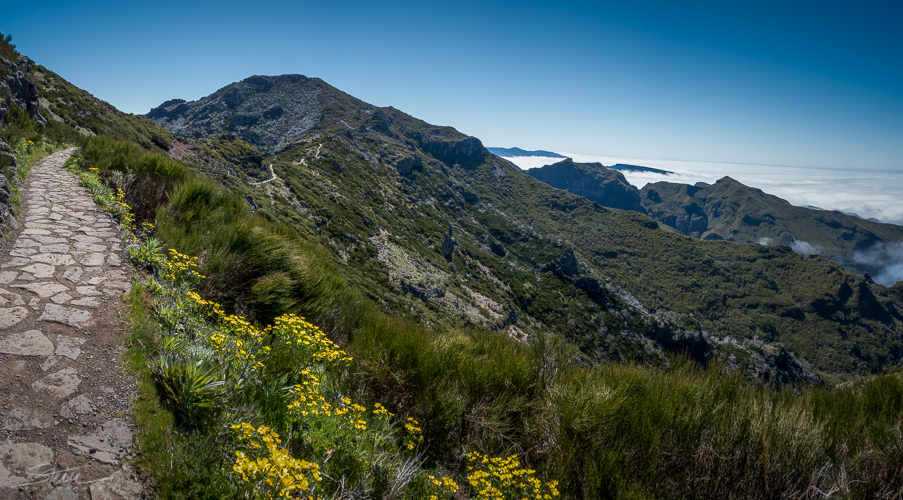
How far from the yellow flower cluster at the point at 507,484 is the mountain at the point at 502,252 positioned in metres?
31.2

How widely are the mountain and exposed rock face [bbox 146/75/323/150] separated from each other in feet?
2.56

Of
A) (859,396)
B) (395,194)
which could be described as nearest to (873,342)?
(395,194)

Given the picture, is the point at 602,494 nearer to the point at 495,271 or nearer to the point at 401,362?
the point at 401,362

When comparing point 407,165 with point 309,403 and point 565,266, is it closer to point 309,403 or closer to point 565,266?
point 565,266

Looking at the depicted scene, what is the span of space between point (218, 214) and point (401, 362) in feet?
13.9

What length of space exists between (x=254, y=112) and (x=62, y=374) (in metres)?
158

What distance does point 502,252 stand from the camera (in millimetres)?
110125

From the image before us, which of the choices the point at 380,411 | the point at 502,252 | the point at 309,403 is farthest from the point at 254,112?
the point at 309,403

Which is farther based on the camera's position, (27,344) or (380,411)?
(380,411)

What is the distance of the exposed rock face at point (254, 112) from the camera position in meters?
123

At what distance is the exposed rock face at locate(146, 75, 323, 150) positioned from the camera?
122812 mm

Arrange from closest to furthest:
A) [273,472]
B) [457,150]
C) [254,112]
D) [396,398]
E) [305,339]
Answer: [273,472] → [305,339] → [396,398] → [254,112] → [457,150]

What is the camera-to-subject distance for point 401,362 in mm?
3830

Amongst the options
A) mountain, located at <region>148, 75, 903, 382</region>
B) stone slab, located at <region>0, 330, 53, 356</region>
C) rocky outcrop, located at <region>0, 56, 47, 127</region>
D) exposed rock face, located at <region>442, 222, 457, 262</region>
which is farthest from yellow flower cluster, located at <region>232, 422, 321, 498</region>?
exposed rock face, located at <region>442, 222, 457, 262</region>
